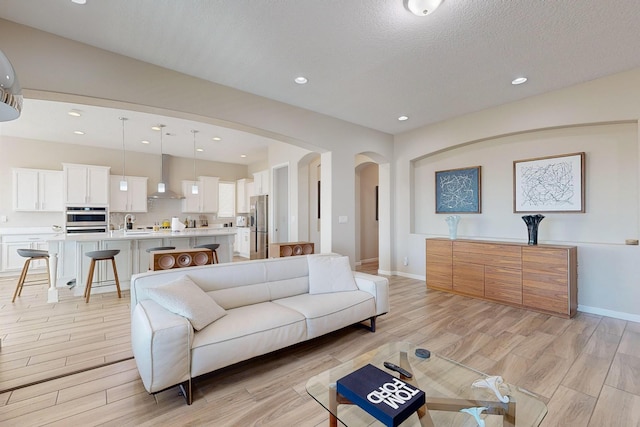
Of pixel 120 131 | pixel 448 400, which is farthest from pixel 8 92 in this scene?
pixel 120 131

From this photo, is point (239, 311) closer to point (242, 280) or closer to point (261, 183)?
point (242, 280)

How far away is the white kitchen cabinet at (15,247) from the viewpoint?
566 cm

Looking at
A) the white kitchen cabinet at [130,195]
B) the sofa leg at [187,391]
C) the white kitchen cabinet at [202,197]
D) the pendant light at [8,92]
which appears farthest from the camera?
the white kitchen cabinet at [202,197]

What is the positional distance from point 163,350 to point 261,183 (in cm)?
598

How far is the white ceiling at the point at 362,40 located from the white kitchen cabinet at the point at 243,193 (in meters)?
4.77

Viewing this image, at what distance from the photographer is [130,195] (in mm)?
7102

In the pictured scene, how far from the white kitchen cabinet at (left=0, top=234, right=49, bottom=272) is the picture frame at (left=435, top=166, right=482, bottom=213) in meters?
7.79

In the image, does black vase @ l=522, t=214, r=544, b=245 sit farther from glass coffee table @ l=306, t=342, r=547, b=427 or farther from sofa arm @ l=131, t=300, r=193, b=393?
sofa arm @ l=131, t=300, r=193, b=393

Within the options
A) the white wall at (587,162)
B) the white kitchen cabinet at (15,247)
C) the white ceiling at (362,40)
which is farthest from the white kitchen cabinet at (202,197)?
the white wall at (587,162)

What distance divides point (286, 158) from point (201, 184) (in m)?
3.39

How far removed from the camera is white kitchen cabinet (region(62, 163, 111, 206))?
20.4 ft

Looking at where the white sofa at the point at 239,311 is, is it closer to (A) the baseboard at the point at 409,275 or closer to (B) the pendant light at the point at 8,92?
(B) the pendant light at the point at 8,92

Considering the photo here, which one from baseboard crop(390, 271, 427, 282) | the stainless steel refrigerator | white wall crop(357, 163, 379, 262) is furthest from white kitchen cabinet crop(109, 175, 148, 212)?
baseboard crop(390, 271, 427, 282)

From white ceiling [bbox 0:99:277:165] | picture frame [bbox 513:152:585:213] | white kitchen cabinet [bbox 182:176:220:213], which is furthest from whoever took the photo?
white kitchen cabinet [bbox 182:176:220:213]
